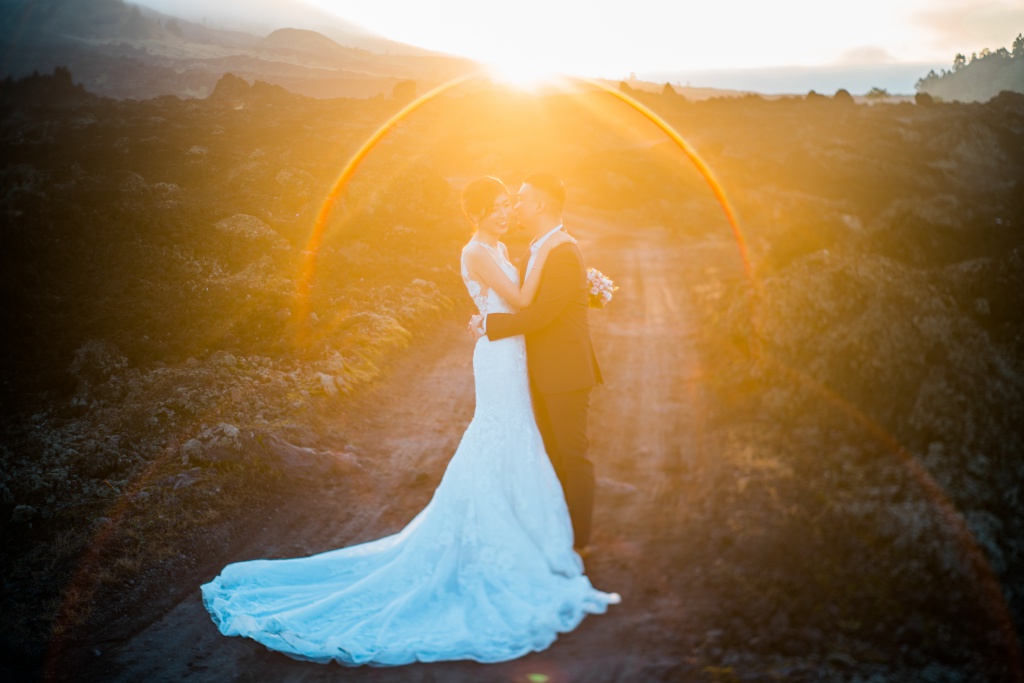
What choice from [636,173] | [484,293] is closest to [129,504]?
[484,293]

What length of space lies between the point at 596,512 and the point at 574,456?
4.02ft

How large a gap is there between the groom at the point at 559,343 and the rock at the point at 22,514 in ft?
15.7

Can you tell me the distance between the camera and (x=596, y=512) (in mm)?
5926

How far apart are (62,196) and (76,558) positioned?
1419 cm

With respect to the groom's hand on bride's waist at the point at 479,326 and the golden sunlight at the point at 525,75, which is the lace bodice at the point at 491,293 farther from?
the golden sunlight at the point at 525,75

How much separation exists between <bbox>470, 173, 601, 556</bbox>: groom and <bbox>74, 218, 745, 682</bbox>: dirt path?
29.5 inches

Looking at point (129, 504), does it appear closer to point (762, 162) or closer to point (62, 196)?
point (62, 196)

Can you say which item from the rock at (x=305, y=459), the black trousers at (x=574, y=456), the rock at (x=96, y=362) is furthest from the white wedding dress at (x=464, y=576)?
the rock at (x=96, y=362)

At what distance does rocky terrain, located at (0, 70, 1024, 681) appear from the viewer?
14.2 feet

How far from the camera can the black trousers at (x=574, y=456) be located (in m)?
4.95

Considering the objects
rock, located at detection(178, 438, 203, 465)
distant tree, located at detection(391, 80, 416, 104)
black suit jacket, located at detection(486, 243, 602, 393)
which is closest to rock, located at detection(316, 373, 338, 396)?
rock, located at detection(178, 438, 203, 465)

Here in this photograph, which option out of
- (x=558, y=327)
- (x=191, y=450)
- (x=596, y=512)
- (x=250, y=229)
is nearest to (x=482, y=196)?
(x=558, y=327)

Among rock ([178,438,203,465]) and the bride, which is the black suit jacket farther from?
rock ([178,438,203,465])

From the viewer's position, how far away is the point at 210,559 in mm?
5668
